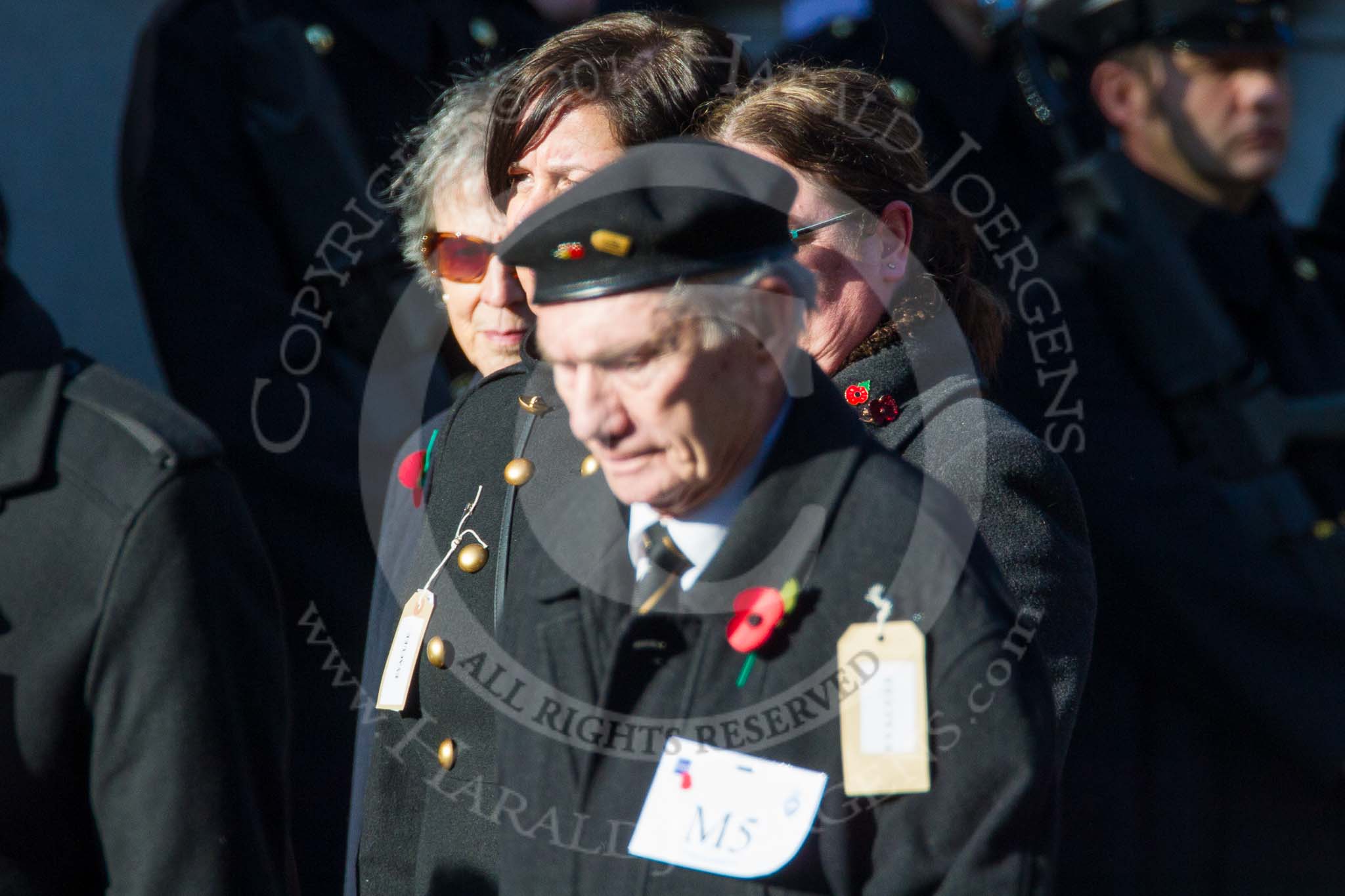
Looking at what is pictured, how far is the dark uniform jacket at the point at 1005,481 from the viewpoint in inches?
73.8

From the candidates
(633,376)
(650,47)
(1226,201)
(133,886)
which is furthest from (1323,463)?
(133,886)

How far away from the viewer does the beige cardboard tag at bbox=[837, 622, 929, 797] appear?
54.6 inches

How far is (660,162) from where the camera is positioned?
1.52 meters

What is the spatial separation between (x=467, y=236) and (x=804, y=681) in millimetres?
1330

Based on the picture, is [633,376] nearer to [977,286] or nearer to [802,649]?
[802,649]

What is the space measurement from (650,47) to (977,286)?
58cm

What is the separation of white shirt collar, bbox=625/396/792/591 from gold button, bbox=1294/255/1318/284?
250 cm

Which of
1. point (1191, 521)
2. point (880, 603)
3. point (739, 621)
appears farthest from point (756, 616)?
point (1191, 521)

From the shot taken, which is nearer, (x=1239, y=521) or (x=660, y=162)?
(x=660, y=162)

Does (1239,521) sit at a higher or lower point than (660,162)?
lower

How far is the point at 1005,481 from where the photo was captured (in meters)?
1.90

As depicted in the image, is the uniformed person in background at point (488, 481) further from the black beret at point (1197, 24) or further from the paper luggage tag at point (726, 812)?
the black beret at point (1197, 24)

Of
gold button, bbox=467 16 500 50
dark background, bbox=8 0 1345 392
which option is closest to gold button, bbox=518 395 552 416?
gold button, bbox=467 16 500 50

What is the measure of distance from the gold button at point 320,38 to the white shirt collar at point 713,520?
7.42ft
